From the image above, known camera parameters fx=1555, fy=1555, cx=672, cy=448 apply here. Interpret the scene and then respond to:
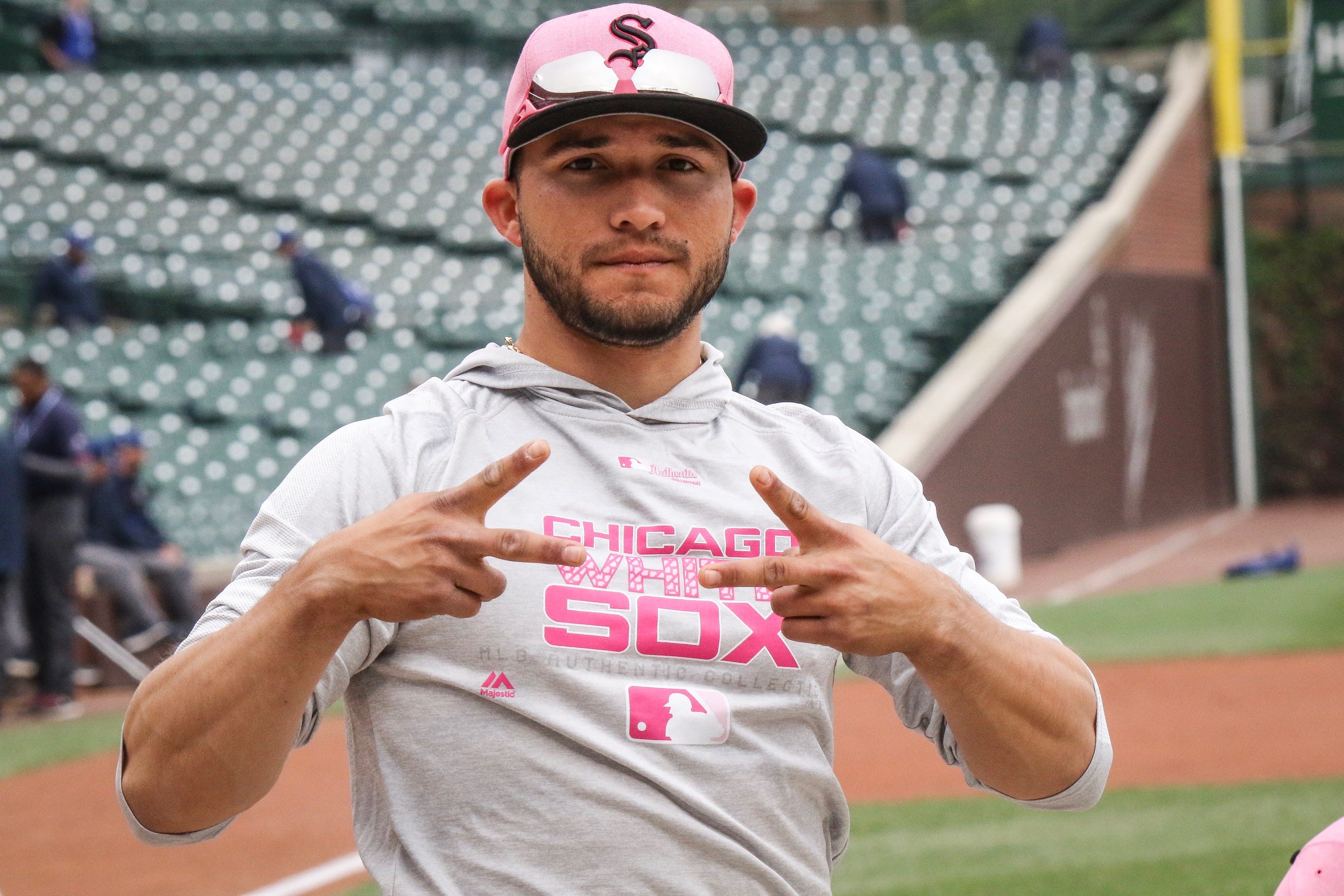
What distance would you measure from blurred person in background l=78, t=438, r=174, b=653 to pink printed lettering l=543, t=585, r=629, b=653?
8485 millimetres

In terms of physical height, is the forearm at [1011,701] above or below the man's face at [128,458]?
above

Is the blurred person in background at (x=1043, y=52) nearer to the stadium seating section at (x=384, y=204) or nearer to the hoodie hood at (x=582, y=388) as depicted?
the stadium seating section at (x=384, y=204)

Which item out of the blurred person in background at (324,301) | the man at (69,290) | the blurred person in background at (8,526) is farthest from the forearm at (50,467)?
the man at (69,290)

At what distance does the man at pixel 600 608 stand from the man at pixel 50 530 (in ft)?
24.9

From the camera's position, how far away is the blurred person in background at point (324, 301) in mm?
13750

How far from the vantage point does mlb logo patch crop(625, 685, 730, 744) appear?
1.67 metres

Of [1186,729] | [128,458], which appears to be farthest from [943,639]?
[128,458]

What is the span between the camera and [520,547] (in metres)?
1.48

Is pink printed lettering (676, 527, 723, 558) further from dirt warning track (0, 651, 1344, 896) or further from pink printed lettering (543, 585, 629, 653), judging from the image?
dirt warning track (0, 651, 1344, 896)

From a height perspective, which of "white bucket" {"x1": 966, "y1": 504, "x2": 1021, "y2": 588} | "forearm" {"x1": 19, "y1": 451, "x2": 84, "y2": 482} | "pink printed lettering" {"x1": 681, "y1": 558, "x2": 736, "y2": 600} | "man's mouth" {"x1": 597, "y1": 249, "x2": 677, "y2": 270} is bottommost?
"white bucket" {"x1": 966, "y1": 504, "x2": 1021, "y2": 588}

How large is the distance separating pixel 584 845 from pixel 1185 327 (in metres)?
17.1

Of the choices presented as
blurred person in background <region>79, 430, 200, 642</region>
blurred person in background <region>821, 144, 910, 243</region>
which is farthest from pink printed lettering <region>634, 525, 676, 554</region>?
blurred person in background <region>821, 144, 910, 243</region>

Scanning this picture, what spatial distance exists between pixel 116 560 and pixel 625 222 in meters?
8.58

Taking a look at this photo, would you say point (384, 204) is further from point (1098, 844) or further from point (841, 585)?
point (841, 585)
